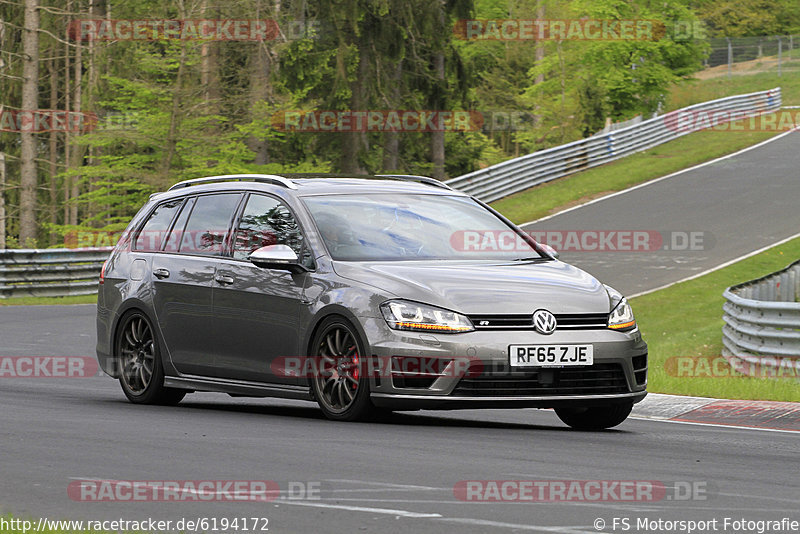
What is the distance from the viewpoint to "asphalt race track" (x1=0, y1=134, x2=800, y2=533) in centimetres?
618

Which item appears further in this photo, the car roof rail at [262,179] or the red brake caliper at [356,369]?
the car roof rail at [262,179]

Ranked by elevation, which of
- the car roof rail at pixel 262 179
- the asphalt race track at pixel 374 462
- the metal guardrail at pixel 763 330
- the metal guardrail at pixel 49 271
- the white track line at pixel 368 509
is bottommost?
the metal guardrail at pixel 49 271

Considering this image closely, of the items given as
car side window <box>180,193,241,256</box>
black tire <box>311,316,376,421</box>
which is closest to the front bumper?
black tire <box>311,316,376,421</box>

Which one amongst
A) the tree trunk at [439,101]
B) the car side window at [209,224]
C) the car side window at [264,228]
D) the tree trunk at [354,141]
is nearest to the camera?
the car side window at [264,228]

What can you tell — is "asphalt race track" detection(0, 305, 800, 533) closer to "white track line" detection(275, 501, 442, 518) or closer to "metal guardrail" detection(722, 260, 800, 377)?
"white track line" detection(275, 501, 442, 518)

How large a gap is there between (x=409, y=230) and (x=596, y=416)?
6.21ft

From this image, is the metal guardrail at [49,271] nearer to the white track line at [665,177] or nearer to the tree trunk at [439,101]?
the white track line at [665,177]

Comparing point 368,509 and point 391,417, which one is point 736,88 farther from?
point 368,509

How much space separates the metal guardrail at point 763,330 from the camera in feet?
47.2

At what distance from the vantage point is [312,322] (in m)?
9.67

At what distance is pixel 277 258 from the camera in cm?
984

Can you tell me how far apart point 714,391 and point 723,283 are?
13.7 m

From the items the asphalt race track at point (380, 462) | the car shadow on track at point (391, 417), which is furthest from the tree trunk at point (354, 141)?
the asphalt race track at point (380, 462)

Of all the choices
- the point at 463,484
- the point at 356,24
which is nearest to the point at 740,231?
the point at 356,24
